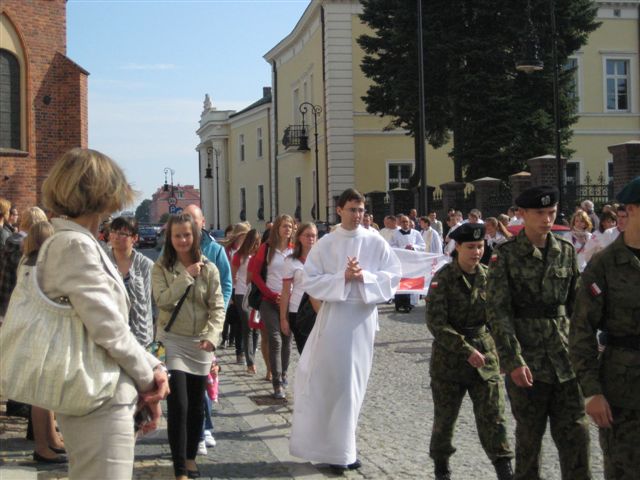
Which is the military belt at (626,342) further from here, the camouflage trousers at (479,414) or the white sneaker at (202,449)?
the white sneaker at (202,449)

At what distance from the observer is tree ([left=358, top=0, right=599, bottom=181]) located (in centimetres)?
3334

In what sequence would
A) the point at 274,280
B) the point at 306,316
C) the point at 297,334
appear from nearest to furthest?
the point at 306,316 → the point at 297,334 → the point at 274,280

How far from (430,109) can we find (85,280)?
106ft

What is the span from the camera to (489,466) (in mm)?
6770

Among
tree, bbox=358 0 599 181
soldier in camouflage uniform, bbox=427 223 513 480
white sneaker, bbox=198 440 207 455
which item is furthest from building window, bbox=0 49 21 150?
soldier in camouflage uniform, bbox=427 223 513 480

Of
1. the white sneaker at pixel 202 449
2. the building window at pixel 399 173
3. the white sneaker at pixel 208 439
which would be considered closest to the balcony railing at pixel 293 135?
the building window at pixel 399 173

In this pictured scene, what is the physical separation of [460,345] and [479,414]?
0.46 metres

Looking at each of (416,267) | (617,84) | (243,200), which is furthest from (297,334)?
(243,200)

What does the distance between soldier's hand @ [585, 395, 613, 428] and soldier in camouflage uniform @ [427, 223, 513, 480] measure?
70.9 inches

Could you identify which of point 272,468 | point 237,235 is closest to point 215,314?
point 272,468

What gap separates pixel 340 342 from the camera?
7070 millimetres

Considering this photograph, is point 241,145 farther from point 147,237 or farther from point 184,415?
point 184,415

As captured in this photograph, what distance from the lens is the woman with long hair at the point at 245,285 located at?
1202 centimetres

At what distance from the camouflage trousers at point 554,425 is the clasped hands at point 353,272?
1.93 meters
